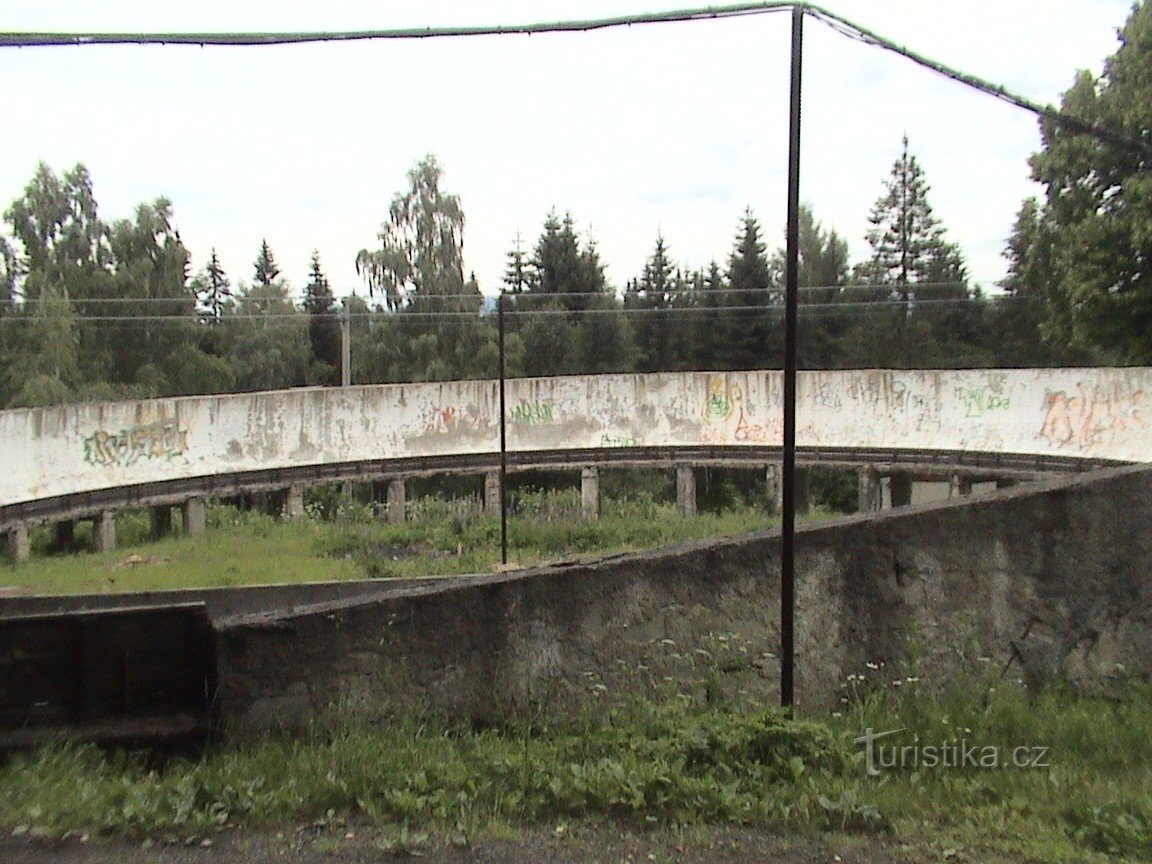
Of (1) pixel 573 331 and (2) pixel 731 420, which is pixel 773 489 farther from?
(1) pixel 573 331

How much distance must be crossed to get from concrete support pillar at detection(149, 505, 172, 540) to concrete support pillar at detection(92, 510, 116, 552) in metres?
1.56

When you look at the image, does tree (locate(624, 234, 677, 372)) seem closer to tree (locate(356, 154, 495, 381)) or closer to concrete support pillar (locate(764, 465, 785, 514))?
tree (locate(356, 154, 495, 381))

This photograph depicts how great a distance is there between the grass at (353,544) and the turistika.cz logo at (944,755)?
11.2m

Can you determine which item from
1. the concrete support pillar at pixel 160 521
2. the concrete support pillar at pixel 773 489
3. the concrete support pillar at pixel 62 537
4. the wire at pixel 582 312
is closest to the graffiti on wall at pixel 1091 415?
the concrete support pillar at pixel 773 489

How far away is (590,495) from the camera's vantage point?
23.8 metres

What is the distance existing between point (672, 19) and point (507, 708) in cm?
314

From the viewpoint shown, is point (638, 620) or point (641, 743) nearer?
point (641, 743)

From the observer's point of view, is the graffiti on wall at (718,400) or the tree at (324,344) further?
the tree at (324,344)

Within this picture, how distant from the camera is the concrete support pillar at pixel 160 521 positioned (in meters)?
21.7

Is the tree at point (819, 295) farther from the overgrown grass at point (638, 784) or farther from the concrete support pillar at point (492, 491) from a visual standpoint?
the overgrown grass at point (638, 784)

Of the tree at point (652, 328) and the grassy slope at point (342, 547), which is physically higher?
the tree at point (652, 328)

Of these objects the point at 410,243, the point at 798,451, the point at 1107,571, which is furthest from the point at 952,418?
the point at 410,243

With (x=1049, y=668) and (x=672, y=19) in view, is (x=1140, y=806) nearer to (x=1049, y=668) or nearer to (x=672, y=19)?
(x=1049, y=668)

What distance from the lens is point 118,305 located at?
32.2 meters
